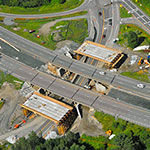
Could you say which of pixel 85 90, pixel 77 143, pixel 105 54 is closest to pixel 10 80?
pixel 85 90

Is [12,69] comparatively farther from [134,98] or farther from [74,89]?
[134,98]

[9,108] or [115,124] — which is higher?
[115,124]

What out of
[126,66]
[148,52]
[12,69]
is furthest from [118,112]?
[12,69]

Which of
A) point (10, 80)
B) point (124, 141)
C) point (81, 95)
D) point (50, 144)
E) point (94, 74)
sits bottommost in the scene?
point (50, 144)

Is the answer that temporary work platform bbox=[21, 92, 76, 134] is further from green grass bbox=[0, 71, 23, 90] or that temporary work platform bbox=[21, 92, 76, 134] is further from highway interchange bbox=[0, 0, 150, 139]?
green grass bbox=[0, 71, 23, 90]

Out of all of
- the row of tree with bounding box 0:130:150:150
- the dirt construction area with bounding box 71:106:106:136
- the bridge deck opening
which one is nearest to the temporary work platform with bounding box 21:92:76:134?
the bridge deck opening

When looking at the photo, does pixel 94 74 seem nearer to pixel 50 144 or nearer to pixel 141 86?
pixel 141 86

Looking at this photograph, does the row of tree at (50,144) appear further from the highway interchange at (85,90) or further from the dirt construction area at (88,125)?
the highway interchange at (85,90)
